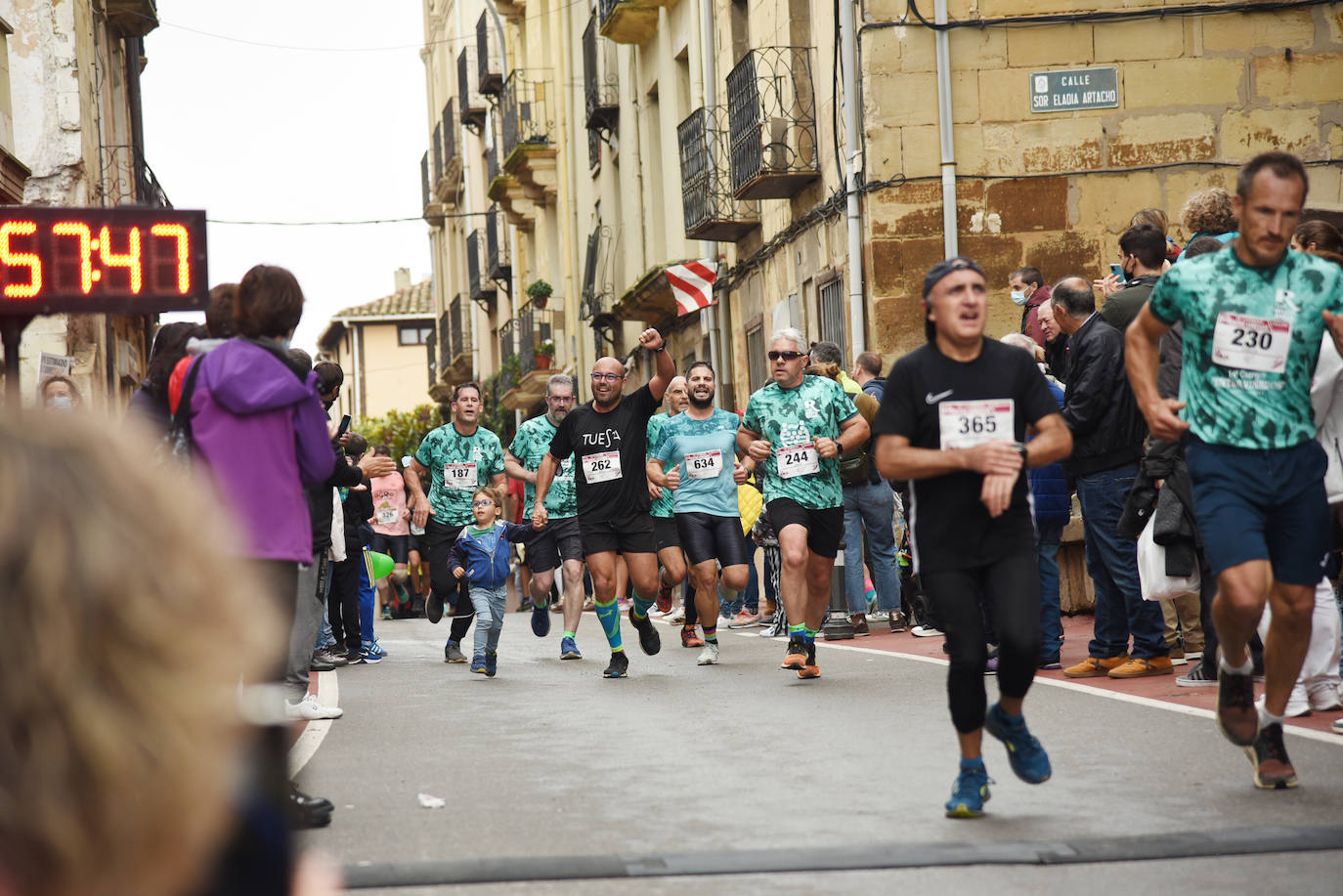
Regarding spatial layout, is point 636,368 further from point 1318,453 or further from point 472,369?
point 1318,453

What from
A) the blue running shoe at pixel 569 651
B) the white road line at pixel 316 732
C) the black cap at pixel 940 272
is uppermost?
the black cap at pixel 940 272

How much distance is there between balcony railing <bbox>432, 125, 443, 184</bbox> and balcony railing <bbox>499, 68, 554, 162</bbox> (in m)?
17.0

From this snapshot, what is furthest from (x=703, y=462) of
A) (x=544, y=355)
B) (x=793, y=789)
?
(x=544, y=355)

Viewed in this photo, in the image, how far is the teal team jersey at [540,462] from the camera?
13.9 metres

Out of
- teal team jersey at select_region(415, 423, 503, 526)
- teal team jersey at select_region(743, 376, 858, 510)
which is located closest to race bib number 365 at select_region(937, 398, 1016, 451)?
teal team jersey at select_region(743, 376, 858, 510)

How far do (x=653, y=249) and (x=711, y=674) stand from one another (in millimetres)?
18042

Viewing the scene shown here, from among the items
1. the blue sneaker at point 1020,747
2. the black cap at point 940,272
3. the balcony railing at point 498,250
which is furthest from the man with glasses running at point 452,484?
the balcony railing at point 498,250

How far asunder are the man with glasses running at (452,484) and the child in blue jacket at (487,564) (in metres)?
0.30

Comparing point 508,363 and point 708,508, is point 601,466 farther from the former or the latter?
point 508,363

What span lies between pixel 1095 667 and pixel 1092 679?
208mm

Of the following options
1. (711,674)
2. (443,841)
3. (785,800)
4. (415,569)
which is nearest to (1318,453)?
(785,800)

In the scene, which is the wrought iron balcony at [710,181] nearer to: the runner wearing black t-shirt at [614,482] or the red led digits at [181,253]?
the runner wearing black t-shirt at [614,482]

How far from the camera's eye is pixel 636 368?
31672 mm

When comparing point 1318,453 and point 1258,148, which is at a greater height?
point 1258,148
